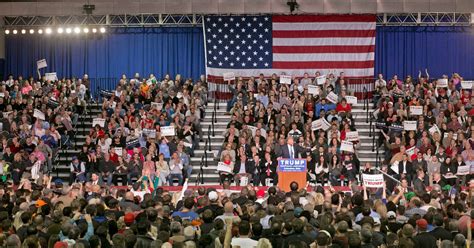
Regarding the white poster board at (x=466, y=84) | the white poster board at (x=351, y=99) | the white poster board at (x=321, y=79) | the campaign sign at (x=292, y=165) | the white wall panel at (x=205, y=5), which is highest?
the white wall panel at (x=205, y=5)

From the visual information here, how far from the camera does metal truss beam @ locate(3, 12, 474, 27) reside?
38.1m

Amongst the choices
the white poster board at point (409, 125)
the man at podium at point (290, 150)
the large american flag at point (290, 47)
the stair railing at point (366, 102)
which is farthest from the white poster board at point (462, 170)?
the large american flag at point (290, 47)

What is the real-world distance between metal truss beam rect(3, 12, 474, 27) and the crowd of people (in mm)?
2402

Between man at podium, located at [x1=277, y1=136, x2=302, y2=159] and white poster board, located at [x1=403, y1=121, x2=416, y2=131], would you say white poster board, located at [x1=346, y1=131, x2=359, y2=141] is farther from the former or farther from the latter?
white poster board, located at [x1=403, y1=121, x2=416, y2=131]

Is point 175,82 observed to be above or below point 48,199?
above

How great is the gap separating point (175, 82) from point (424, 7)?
32.3 ft

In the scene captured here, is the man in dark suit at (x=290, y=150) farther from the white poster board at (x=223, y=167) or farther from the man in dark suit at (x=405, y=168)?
the man in dark suit at (x=405, y=168)

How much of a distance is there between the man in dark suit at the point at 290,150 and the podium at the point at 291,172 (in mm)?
3554

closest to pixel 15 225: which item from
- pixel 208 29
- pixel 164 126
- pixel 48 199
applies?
pixel 48 199

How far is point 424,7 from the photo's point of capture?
3684 centimetres

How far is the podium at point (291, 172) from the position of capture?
26.1m

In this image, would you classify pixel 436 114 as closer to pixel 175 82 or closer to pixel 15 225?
pixel 175 82

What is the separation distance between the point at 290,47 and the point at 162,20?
5222mm

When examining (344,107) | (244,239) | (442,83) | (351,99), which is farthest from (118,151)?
(244,239)
